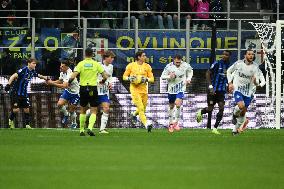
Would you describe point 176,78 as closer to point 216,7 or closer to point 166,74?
point 166,74

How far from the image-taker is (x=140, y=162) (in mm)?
17672

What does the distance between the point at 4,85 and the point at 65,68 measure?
6.94 ft

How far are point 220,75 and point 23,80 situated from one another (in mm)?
6112

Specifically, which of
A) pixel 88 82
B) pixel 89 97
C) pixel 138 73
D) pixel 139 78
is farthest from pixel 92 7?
pixel 89 97

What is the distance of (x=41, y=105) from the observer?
114 ft

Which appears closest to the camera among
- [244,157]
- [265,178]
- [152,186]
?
[152,186]

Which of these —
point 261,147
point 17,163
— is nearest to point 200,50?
point 261,147

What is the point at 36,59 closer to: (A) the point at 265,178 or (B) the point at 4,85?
(B) the point at 4,85

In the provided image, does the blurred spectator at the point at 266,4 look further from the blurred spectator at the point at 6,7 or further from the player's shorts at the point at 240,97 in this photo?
the player's shorts at the point at 240,97

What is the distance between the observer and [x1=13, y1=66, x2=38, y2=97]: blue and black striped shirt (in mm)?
32719

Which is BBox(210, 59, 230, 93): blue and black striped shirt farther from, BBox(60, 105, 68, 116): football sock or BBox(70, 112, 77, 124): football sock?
BBox(60, 105, 68, 116): football sock

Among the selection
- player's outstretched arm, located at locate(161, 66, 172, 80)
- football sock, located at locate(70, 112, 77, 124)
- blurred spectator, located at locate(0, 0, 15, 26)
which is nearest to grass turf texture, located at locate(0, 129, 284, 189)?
player's outstretched arm, located at locate(161, 66, 172, 80)

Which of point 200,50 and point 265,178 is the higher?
point 200,50

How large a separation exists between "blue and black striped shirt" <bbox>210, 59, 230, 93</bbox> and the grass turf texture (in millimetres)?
5340
